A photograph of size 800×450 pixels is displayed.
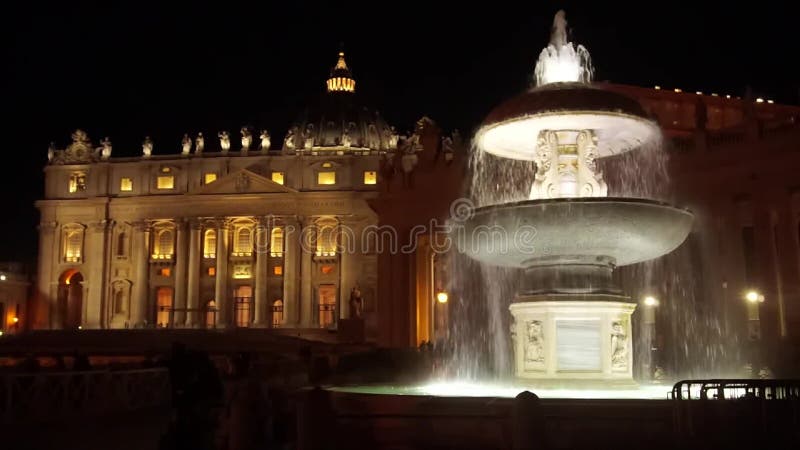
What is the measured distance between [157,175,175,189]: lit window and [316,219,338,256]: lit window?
1526 cm

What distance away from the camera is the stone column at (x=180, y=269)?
8388 centimetres

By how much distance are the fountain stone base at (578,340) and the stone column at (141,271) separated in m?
74.1

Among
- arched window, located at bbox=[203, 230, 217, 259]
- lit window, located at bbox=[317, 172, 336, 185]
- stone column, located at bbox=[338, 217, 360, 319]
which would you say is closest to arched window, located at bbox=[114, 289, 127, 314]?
arched window, located at bbox=[203, 230, 217, 259]

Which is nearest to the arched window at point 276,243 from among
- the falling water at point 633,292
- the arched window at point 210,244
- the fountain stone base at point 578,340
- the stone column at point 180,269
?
the arched window at point 210,244

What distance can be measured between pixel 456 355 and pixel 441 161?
41.5 ft

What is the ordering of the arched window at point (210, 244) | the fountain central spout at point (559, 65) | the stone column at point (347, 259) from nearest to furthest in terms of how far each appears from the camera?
1. the fountain central spout at point (559, 65)
2. the stone column at point (347, 259)
3. the arched window at point (210, 244)

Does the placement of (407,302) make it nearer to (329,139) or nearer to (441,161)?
(441,161)

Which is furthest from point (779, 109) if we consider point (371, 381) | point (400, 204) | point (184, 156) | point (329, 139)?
point (329, 139)

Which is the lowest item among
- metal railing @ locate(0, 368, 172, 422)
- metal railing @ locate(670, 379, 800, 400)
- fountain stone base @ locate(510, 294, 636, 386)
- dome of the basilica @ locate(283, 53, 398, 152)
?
metal railing @ locate(0, 368, 172, 422)

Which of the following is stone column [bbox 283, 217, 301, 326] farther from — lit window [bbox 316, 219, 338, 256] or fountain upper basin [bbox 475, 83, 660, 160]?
fountain upper basin [bbox 475, 83, 660, 160]

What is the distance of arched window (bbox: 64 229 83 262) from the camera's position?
288 feet

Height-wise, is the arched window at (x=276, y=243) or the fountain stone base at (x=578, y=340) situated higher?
the arched window at (x=276, y=243)

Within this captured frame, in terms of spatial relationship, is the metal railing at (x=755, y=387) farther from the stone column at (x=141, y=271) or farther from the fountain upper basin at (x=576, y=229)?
the stone column at (x=141, y=271)

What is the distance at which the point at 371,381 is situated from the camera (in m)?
19.5
